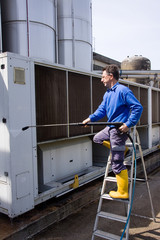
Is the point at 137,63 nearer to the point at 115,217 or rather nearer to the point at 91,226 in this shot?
the point at 91,226

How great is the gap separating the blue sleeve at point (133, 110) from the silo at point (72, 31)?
108 inches

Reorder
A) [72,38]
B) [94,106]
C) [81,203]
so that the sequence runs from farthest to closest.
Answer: [72,38]
[94,106]
[81,203]

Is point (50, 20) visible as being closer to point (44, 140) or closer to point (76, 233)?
point (44, 140)

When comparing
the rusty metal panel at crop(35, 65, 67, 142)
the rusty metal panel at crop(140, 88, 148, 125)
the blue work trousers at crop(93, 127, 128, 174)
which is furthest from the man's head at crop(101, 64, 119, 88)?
the rusty metal panel at crop(140, 88, 148, 125)

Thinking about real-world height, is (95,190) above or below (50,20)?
below

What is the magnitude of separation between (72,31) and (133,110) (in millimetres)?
3302

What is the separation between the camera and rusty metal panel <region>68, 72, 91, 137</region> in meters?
4.23

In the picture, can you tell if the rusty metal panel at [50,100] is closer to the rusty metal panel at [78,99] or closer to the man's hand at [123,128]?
the rusty metal panel at [78,99]

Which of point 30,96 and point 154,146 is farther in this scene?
point 154,146

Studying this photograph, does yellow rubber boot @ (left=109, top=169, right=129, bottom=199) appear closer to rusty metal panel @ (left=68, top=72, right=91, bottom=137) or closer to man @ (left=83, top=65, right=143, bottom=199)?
man @ (left=83, top=65, right=143, bottom=199)

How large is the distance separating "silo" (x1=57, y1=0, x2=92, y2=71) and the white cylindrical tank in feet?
3.10

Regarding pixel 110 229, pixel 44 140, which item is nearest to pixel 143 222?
pixel 110 229

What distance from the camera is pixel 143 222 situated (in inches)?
149

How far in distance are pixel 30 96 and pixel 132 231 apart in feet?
8.18
